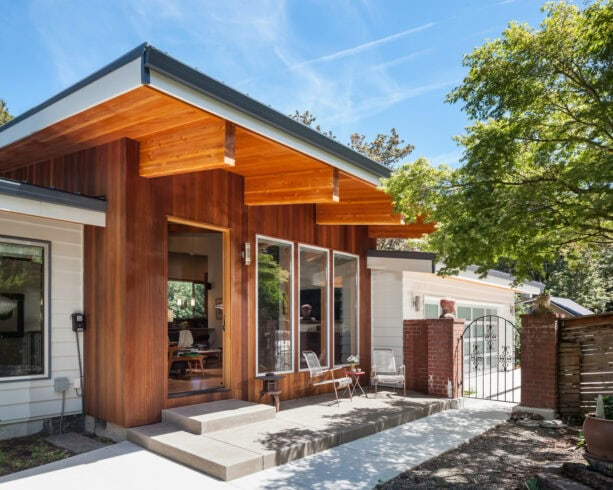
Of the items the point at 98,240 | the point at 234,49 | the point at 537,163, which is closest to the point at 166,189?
the point at 98,240

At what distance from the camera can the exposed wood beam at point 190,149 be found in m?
4.58

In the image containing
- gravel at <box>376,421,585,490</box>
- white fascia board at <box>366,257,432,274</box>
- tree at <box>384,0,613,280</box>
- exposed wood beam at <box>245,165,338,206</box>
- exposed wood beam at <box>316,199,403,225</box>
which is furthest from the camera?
white fascia board at <box>366,257,432,274</box>

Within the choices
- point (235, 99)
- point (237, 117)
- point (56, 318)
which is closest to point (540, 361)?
point (237, 117)

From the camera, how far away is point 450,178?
19.0 ft

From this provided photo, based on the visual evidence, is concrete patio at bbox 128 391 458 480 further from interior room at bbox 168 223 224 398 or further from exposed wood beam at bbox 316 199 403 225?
exposed wood beam at bbox 316 199 403 225

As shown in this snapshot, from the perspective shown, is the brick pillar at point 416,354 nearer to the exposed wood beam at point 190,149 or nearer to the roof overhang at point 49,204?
the exposed wood beam at point 190,149

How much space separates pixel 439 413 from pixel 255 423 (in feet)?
10.0

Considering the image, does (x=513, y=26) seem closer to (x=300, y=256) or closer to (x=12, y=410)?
(x=300, y=256)

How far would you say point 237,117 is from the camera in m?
4.53

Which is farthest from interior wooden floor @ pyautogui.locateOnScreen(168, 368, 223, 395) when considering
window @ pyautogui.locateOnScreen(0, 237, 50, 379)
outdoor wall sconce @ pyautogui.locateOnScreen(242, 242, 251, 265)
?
outdoor wall sconce @ pyautogui.locateOnScreen(242, 242, 251, 265)

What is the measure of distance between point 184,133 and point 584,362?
5.93 meters

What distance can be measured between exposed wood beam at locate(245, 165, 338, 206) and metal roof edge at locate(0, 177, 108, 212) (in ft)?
6.59

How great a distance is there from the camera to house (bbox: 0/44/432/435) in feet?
15.0

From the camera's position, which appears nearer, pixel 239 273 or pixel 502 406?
pixel 239 273
